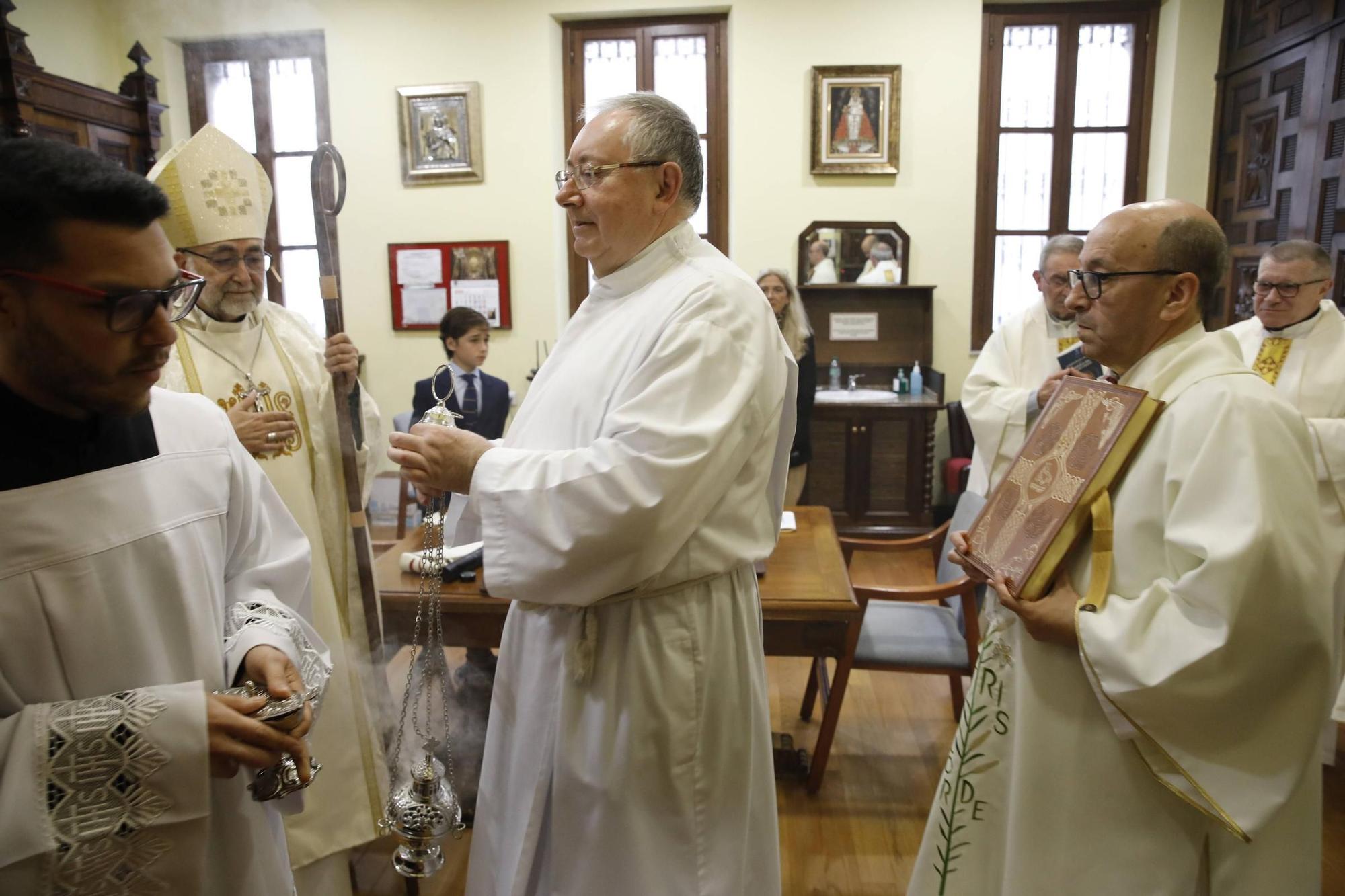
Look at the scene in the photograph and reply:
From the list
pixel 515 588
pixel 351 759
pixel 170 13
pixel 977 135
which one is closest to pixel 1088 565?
pixel 515 588

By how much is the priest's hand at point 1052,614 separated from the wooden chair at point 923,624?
3.44 feet

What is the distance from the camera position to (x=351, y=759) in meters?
2.16

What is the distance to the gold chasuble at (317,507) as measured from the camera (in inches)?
81.6

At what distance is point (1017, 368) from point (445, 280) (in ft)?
12.2

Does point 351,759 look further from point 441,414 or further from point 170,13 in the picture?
point 170,13

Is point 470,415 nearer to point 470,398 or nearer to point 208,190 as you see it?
point 470,398

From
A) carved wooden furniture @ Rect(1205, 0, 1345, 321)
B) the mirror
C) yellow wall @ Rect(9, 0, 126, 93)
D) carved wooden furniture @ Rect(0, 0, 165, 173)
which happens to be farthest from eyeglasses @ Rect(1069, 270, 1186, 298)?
the mirror

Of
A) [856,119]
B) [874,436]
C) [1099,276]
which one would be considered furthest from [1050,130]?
[1099,276]

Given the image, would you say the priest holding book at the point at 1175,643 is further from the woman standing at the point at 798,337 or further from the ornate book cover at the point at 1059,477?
the woman standing at the point at 798,337

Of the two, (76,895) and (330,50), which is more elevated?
(330,50)

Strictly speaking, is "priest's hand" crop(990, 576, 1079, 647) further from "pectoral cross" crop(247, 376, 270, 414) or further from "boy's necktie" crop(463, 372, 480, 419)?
"boy's necktie" crop(463, 372, 480, 419)

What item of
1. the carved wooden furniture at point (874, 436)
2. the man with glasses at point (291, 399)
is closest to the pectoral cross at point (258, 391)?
the man with glasses at point (291, 399)

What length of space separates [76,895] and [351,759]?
52.1 inches

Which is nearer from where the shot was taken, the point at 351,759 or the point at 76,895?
the point at 76,895
